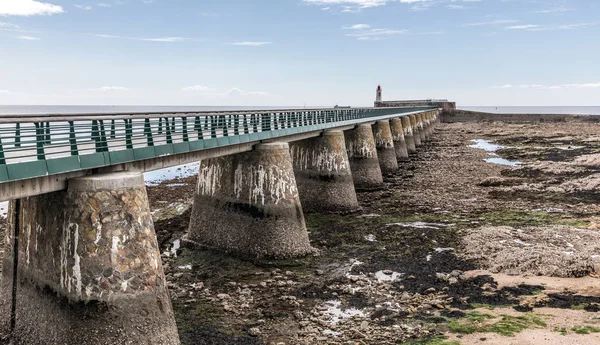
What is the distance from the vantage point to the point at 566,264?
55.6ft

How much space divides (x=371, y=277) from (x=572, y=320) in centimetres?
651

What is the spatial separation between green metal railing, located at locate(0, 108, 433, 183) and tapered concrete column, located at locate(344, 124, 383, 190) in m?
9.96

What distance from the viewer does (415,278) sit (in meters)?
17.1

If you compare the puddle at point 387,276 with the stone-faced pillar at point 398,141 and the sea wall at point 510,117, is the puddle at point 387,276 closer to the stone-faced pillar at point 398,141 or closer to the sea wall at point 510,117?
the stone-faced pillar at point 398,141

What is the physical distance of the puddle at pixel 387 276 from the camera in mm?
17297

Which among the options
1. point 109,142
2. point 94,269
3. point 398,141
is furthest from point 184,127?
Result: point 398,141

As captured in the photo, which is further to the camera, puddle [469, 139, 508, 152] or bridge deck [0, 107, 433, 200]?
puddle [469, 139, 508, 152]

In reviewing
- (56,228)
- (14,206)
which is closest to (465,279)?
(56,228)

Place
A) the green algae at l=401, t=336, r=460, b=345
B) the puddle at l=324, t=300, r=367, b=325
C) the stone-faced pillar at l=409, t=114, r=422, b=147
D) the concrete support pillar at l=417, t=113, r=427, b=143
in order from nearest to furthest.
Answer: the green algae at l=401, t=336, r=460, b=345 < the puddle at l=324, t=300, r=367, b=325 < the stone-faced pillar at l=409, t=114, r=422, b=147 < the concrete support pillar at l=417, t=113, r=427, b=143

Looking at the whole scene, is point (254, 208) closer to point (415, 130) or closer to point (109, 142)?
point (109, 142)

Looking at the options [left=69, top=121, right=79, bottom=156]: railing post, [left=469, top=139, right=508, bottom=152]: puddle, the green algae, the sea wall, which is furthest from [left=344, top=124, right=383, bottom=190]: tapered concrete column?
the sea wall

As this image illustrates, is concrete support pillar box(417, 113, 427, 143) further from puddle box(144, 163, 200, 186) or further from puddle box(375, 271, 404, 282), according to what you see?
puddle box(375, 271, 404, 282)

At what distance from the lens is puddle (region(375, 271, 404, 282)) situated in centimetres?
1730

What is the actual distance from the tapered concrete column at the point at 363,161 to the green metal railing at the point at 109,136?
996 centimetres
